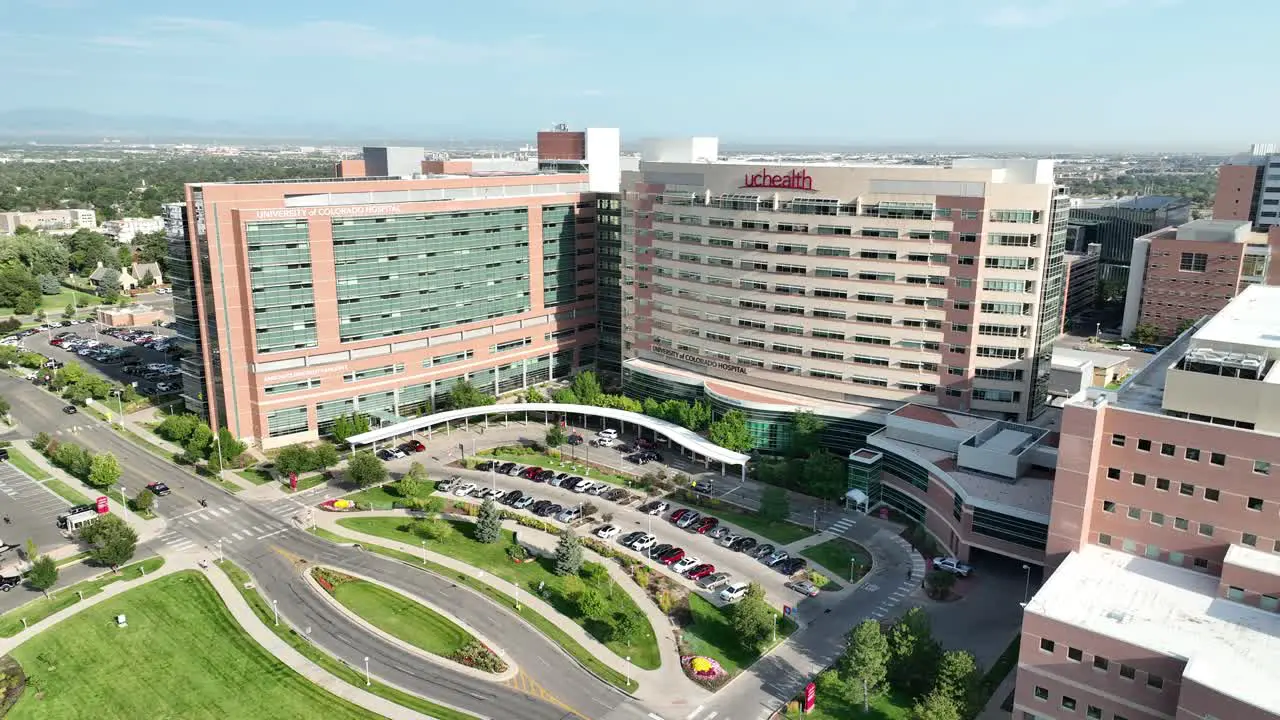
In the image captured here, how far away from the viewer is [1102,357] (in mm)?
147875

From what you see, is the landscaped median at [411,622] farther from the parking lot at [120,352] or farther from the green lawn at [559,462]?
the parking lot at [120,352]

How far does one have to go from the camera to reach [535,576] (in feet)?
256

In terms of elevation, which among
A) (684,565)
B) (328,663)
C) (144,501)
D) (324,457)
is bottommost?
(328,663)

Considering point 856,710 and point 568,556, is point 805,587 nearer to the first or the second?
point 856,710

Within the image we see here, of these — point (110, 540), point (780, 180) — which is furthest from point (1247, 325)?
point (110, 540)

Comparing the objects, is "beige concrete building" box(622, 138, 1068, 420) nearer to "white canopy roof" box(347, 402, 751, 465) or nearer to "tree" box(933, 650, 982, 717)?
"white canopy roof" box(347, 402, 751, 465)

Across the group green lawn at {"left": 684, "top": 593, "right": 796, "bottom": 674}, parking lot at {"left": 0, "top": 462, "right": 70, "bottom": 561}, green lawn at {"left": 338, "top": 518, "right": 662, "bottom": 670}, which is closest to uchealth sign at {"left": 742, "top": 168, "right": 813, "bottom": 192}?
green lawn at {"left": 338, "top": 518, "right": 662, "bottom": 670}

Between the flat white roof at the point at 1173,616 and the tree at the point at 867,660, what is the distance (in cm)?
1043

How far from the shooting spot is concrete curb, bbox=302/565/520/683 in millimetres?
63531

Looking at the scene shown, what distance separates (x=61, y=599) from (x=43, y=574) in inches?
111

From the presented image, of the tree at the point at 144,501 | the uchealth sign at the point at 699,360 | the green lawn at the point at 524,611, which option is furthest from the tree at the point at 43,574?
the uchealth sign at the point at 699,360

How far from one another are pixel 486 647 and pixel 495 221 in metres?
76.8

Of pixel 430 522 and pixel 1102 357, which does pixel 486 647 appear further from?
pixel 1102 357

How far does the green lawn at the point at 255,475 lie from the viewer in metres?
102
